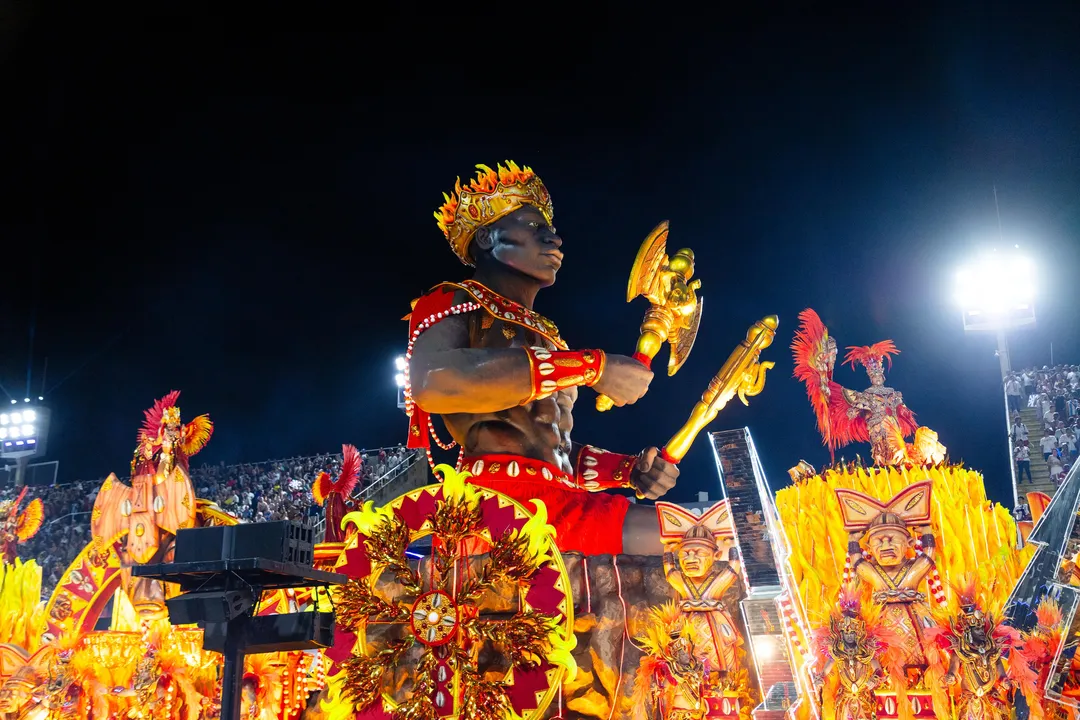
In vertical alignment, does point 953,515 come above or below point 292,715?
above

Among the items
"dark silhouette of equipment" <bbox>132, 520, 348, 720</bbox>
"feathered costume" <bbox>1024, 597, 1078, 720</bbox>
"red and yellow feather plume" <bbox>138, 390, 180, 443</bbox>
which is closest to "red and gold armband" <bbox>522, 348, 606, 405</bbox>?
"dark silhouette of equipment" <bbox>132, 520, 348, 720</bbox>

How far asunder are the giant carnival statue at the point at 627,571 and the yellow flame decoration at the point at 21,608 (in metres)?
2.02

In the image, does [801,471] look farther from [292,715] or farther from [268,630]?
[292,715]

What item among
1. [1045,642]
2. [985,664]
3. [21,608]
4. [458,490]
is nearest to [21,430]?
[21,608]

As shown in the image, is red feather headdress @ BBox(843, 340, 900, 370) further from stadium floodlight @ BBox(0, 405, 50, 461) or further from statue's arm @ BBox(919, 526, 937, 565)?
stadium floodlight @ BBox(0, 405, 50, 461)

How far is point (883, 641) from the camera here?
3.29 metres

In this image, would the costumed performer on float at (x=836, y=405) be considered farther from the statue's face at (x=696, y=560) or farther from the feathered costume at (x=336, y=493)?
the feathered costume at (x=336, y=493)

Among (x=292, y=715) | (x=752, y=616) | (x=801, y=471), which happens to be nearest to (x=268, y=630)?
(x=292, y=715)

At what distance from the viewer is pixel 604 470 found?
414cm

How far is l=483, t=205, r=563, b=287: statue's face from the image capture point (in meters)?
4.09

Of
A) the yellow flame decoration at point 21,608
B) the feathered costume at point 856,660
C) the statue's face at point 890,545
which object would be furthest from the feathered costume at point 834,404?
the yellow flame decoration at point 21,608

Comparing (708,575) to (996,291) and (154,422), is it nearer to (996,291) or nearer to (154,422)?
(154,422)

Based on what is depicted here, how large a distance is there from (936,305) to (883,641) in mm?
4095

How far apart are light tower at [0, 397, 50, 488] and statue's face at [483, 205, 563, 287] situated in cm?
1134
